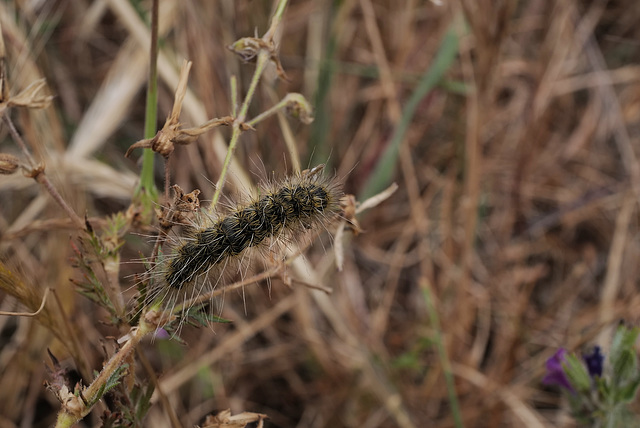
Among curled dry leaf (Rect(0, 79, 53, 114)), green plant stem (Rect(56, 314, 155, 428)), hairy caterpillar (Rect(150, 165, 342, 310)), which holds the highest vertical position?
curled dry leaf (Rect(0, 79, 53, 114))

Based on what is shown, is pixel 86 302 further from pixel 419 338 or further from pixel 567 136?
pixel 567 136

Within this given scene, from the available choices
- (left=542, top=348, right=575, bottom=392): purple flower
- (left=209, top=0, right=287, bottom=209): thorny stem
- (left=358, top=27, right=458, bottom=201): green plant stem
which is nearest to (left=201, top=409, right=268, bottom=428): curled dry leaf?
(left=209, top=0, right=287, bottom=209): thorny stem

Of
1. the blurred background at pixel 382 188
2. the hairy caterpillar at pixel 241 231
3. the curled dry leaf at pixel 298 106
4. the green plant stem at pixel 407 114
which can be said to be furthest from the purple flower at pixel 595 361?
the green plant stem at pixel 407 114

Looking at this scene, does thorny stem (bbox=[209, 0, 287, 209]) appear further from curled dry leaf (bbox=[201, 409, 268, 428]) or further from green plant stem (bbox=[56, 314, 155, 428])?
curled dry leaf (bbox=[201, 409, 268, 428])

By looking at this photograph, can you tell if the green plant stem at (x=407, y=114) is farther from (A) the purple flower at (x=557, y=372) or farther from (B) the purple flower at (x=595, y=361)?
(B) the purple flower at (x=595, y=361)

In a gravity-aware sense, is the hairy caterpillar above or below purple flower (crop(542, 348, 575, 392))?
above

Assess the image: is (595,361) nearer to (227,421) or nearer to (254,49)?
(227,421)

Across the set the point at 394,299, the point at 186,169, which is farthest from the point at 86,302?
the point at 394,299
